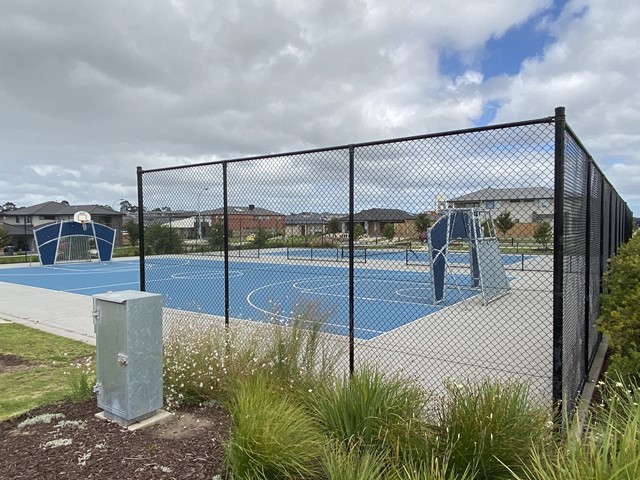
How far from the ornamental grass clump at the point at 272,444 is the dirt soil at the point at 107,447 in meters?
0.32

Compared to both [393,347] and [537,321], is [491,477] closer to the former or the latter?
[393,347]

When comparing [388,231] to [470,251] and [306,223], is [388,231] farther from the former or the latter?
[470,251]

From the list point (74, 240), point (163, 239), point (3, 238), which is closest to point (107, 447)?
point (163, 239)

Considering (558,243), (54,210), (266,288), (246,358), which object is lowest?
(266,288)

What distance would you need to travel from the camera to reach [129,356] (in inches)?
150

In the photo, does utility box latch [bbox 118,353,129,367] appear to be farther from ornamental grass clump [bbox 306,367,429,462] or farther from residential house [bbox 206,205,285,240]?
residential house [bbox 206,205,285,240]

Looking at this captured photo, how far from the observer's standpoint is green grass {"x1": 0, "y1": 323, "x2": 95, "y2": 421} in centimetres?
480

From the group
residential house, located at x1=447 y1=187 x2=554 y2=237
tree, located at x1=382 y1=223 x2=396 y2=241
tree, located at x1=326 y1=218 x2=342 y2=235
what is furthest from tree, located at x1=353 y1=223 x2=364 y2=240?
residential house, located at x1=447 y1=187 x2=554 y2=237

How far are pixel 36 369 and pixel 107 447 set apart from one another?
3.67 m

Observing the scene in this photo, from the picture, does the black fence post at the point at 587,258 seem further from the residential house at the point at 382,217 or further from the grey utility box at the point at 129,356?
the grey utility box at the point at 129,356

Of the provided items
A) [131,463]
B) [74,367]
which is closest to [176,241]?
[74,367]

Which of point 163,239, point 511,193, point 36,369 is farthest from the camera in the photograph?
point 163,239

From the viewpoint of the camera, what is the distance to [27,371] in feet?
20.0

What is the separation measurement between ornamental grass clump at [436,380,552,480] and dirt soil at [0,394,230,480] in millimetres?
1559
